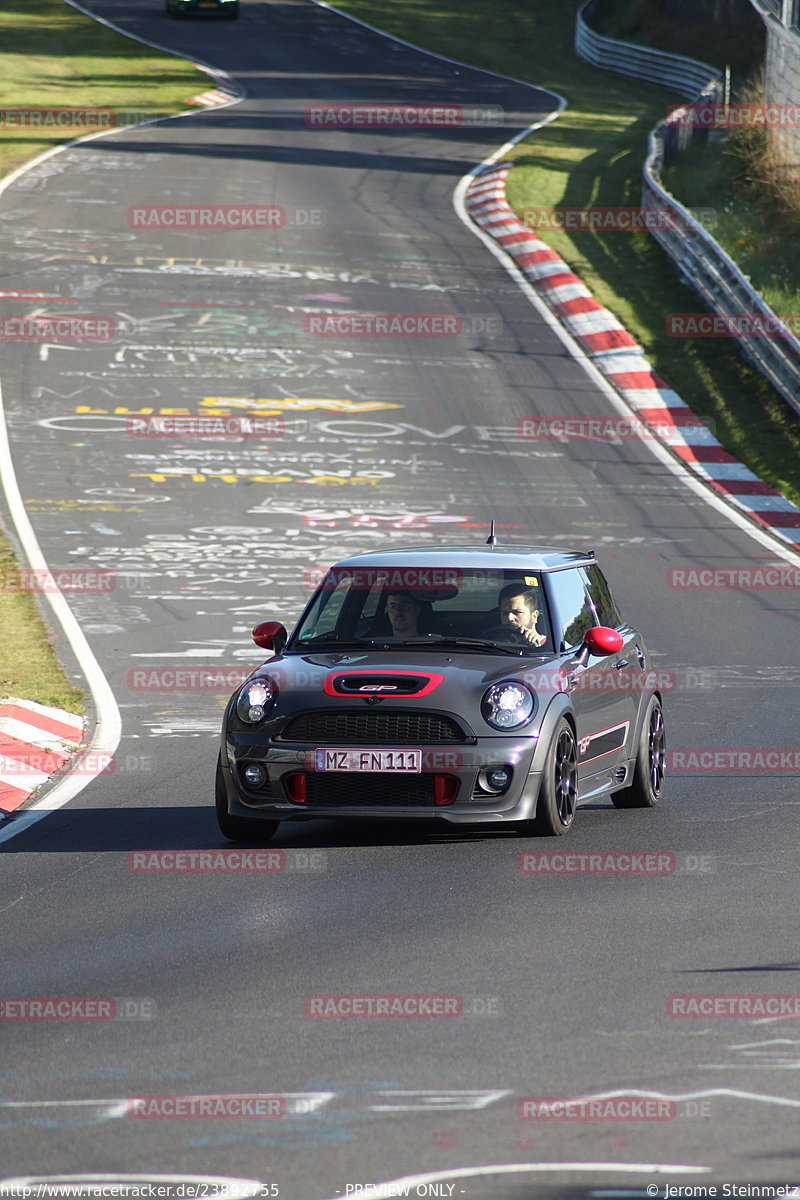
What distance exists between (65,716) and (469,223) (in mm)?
25328

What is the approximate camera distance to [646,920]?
24.6 ft

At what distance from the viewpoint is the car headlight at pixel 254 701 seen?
9.20 metres

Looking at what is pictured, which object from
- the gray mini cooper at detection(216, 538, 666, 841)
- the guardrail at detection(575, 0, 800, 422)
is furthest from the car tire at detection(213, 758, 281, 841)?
the guardrail at detection(575, 0, 800, 422)

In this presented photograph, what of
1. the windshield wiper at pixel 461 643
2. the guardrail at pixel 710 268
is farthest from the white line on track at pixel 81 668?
the guardrail at pixel 710 268

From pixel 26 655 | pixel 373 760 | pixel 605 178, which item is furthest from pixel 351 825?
pixel 605 178

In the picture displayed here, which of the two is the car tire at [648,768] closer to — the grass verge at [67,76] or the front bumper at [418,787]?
the front bumper at [418,787]

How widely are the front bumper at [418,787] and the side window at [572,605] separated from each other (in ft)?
3.77

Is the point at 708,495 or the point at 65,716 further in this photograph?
the point at 708,495

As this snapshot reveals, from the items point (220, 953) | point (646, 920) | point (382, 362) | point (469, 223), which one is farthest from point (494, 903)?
point (469, 223)

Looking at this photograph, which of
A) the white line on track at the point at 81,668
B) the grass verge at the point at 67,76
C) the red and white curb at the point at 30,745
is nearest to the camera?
the white line on track at the point at 81,668

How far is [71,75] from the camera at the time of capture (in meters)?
53.4

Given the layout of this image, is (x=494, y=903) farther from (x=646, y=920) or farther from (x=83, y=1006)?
(x=83, y=1006)

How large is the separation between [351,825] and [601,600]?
219 centimetres

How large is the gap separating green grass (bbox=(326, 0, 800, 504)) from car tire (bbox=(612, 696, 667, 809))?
1169 centimetres
